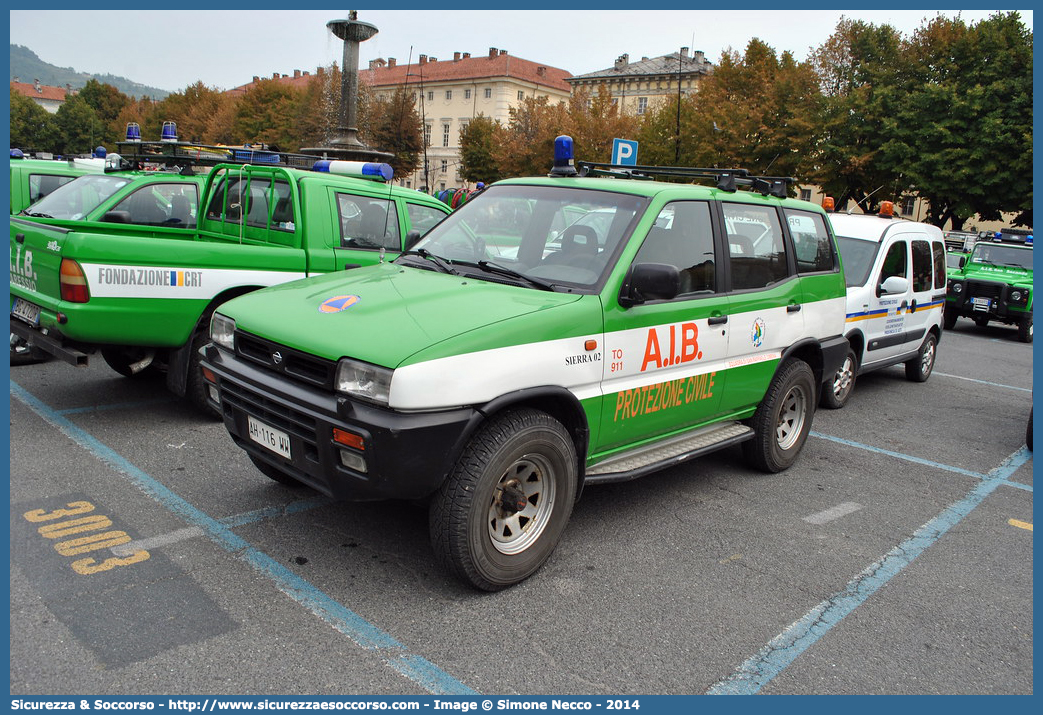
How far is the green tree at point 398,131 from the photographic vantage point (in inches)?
1892

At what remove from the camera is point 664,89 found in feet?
247

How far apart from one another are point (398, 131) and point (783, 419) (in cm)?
4436

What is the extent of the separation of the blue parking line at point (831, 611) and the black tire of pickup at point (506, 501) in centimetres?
109

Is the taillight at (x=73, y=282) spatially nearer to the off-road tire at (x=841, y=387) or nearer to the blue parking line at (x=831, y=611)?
the blue parking line at (x=831, y=611)

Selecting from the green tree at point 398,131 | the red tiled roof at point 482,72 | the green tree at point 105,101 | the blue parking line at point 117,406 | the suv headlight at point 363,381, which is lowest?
the blue parking line at point 117,406

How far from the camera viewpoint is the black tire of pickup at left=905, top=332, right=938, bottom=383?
32.0 feet

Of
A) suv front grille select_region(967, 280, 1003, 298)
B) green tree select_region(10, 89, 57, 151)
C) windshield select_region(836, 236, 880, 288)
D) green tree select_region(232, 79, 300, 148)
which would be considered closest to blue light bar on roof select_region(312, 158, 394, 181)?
windshield select_region(836, 236, 880, 288)

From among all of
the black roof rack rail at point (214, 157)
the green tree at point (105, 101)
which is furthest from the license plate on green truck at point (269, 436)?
the green tree at point (105, 101)

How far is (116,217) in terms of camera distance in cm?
755

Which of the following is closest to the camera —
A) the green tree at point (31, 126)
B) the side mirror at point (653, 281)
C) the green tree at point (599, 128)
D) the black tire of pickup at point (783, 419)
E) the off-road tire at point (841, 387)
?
the side mirror at point (653, 281)

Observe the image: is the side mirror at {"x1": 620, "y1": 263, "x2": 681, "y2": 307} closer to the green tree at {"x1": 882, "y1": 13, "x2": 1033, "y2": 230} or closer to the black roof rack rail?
the black roof rack rail

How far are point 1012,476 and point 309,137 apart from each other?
54.1 metres

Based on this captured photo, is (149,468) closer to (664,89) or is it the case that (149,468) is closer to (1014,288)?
(1014,288)

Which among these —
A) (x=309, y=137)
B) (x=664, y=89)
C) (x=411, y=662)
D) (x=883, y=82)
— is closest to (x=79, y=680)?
(x=411, y=662)
